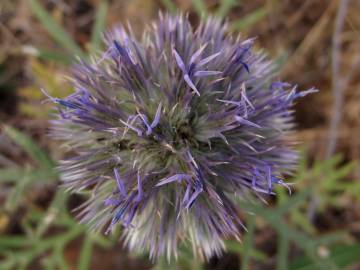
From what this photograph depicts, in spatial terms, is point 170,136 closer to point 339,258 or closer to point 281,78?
point 281,78

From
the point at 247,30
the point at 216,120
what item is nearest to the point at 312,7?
the point at 247,30

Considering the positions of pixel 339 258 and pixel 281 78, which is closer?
pixel 339 258

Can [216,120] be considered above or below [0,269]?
above

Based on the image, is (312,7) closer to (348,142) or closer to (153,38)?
(348,142)

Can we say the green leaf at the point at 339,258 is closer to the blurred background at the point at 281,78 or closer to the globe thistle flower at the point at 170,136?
the blurred background at the point at 281,78

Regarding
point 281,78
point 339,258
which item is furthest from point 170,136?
point 339,258

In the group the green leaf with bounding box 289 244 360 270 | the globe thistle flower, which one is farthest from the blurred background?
the globe thistle flower

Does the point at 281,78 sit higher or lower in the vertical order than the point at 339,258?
higher

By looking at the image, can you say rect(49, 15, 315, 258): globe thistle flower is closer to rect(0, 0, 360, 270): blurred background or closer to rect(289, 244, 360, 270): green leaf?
rect(0, 0, 360, 270): blurred background
